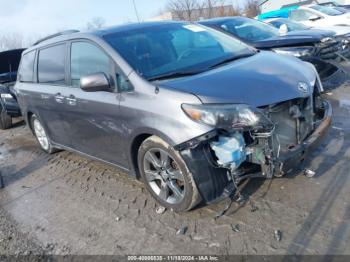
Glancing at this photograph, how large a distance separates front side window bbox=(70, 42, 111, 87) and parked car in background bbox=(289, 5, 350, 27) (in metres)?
11.2

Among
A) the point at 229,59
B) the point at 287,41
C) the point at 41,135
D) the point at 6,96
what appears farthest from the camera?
the point at 6,96

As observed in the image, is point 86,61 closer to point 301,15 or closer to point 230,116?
point 230,116

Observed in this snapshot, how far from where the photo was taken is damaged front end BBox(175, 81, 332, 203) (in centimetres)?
296

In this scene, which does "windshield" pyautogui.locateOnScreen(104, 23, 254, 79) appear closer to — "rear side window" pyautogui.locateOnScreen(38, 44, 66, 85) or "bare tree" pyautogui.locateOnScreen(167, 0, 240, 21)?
"rear side window" pyautogui.locateOnScreen(38, 44, 66, 85)

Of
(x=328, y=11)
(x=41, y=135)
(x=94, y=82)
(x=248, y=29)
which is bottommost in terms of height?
(x=328, y=11)

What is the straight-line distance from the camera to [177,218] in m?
3.44

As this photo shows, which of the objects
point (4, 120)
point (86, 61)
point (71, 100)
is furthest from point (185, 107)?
point (4, 120)

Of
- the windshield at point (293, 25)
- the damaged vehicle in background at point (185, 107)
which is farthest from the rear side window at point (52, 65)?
the windshield at point (293, 25)

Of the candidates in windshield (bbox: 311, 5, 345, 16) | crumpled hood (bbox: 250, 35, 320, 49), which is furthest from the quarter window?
crumpled hood (bbox: 250, 35, 320, 49)

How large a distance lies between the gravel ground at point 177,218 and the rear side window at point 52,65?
1376mm

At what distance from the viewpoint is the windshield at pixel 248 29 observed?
723cm

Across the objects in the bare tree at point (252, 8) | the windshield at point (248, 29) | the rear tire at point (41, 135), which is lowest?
the bare tree at point (252, 8)

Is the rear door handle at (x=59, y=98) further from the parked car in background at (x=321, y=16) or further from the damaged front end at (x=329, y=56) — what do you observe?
the parked car in background at (x=321, y=16)

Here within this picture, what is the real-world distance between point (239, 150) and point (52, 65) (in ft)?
10.2
